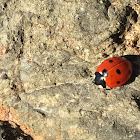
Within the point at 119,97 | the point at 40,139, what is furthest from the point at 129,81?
the point at 40,139

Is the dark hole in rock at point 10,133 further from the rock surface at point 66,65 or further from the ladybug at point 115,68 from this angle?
the ladybug at point 115,68

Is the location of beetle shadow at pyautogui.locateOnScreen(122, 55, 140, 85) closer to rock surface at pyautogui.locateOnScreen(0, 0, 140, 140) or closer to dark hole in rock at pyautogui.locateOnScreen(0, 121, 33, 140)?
rock surface at pyautogui.locateOnScreen(0, 0, 140, 140)

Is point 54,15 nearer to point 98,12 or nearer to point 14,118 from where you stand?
point 98,12

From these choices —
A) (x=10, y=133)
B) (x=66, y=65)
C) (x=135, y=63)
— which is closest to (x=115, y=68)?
(x=135, y=63)

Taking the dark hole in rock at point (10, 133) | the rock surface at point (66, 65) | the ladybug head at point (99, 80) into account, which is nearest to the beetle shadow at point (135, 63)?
the rock surface at point (66, 65)

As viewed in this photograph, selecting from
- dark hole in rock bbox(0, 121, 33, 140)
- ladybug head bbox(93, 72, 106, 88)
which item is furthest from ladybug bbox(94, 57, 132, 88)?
dark hole in rock bbox(0, 121, 33, 140)

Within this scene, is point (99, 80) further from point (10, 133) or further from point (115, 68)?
point (10, 133)
